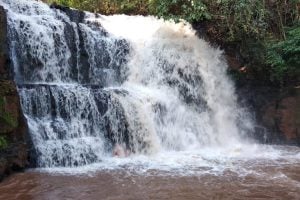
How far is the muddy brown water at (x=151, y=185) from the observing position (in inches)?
288

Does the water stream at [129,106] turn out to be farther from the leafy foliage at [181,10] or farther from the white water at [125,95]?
the leafy foliage at [181,10]

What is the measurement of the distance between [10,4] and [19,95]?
3.75 metres

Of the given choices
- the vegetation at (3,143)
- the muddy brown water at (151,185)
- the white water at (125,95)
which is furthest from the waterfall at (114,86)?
the muddy brown water at (151,185)

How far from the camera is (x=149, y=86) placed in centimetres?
1273

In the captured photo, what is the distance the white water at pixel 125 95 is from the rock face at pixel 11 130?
438 millimetres

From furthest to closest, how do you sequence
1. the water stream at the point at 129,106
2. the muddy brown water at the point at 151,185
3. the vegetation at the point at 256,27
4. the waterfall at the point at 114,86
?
the vegetation at the point at 256,27 < the waterfall at the point at 114,86 < the water stream at the point at 129,106 < the muddy brown water at the point at 151,185

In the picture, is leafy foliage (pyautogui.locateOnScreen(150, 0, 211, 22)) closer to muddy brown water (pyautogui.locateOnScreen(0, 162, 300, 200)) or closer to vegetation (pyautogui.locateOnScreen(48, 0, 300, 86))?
vegetation (pyautogui.locateOnScreen(48, 0, 300, 86))

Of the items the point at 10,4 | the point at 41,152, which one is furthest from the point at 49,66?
the point at 41,152

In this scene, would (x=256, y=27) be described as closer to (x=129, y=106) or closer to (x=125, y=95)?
(x=125, y=95)

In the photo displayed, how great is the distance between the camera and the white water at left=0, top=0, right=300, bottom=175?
978 cm

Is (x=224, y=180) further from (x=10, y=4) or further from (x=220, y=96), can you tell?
(x=10, y=4)

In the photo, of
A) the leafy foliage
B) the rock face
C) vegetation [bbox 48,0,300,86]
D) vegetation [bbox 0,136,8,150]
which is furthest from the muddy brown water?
the leafy foliage

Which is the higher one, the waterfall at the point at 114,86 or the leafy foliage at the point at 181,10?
the leafy foliage at the point at 181,10

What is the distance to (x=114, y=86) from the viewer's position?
12.6 meters
